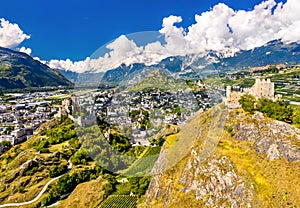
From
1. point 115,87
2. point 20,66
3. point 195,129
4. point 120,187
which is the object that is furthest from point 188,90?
point 20,66

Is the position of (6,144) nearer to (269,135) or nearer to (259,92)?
(259,92)

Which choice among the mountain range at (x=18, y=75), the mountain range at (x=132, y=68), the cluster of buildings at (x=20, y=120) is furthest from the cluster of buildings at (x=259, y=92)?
the mountain range at (x=18, y=75)

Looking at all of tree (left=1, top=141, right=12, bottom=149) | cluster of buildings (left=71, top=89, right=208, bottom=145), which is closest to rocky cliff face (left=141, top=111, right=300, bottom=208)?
cluster of buildings (left=71, top=89, right=208, bottom=145)

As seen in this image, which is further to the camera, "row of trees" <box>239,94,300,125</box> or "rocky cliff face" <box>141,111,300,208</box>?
"row of trees" <box>239,94,300,125</box>

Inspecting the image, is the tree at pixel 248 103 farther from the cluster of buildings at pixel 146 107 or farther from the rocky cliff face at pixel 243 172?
the cluster of buildings at pixel 146 107

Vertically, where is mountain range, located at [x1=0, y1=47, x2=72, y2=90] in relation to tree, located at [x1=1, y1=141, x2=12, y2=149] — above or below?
above

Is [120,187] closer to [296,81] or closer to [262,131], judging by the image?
[262,131]

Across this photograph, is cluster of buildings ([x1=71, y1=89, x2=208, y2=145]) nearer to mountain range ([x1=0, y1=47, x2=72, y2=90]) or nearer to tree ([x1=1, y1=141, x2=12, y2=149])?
tree ([x1=1, y1=141, x2=12, y2=149])
